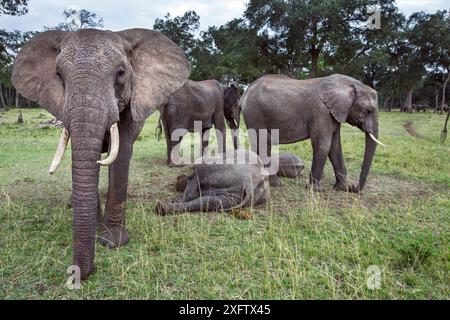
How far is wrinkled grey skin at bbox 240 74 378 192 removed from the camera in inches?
303

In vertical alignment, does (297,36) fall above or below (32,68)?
above

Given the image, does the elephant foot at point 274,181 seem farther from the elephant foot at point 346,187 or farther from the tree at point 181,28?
the tree at point 181,28

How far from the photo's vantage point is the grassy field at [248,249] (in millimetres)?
3598

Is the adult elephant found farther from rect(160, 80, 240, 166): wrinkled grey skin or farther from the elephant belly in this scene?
rect(160, 80, 240, 166): wrinkled grey skin

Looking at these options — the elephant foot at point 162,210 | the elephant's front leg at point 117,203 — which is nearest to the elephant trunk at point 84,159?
the elephant's front leg at point 117,203

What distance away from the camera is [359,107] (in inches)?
304

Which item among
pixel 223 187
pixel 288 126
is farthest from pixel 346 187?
pixel 223 187

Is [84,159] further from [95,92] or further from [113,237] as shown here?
[113,237]

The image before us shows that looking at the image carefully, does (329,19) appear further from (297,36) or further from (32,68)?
(32,68)

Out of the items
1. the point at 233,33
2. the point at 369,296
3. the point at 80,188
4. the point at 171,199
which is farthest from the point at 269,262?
the point at 233,33

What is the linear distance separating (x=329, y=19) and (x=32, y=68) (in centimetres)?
2271

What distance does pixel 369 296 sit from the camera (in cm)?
350

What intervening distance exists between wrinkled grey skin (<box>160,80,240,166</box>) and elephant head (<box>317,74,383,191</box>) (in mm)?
3926

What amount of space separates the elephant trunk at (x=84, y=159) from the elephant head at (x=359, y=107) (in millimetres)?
5306
